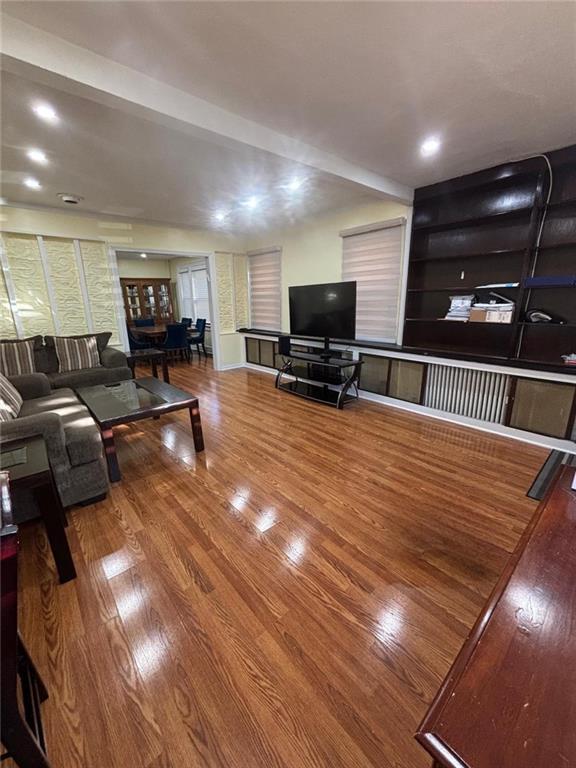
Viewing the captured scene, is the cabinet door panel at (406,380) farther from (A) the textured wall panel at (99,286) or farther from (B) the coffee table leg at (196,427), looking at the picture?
(A) the textured wall panel at (99,286)

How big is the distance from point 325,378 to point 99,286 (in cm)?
352

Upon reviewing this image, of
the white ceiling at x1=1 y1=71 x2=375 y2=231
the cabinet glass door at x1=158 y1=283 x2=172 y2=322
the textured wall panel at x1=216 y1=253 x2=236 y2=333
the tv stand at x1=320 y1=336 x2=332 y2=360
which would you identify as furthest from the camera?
the cabinet glass door at x1=158 y1=283 x2=172 y2=322

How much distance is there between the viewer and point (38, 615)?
54.3 inches

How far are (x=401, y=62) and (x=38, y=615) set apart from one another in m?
3.14

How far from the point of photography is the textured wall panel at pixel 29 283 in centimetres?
387

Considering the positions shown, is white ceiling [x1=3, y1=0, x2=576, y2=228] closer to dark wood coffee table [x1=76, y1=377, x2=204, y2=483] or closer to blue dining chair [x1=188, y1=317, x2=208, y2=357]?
dark wood coffee table [x1=76, y1=377, x2=204, y2=483]

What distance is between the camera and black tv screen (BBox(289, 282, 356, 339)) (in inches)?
148

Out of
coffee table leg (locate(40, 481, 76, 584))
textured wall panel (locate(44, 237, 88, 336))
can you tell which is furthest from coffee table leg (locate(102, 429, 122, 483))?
textured wall panel (locate(44, 237, 88, 336))

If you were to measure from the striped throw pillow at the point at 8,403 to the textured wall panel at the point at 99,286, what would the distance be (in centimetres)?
226

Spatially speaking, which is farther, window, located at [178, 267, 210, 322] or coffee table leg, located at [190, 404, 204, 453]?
window, located at [178, 267, 210, 322]

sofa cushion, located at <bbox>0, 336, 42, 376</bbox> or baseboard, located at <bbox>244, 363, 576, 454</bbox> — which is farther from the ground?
sofa cushion, located at <bbox>0, 336, 42, 376</bbox>

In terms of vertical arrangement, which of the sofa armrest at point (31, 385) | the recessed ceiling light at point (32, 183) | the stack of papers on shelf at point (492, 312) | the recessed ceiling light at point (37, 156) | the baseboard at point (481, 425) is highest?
the recessed ceiling light at point (32, 183)

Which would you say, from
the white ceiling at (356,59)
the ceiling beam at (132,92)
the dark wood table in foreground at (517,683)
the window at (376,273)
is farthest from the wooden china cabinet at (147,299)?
the dark wood table in foreground at (517,683)

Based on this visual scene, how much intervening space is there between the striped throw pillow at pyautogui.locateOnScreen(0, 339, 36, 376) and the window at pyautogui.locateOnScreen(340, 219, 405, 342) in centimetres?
405
